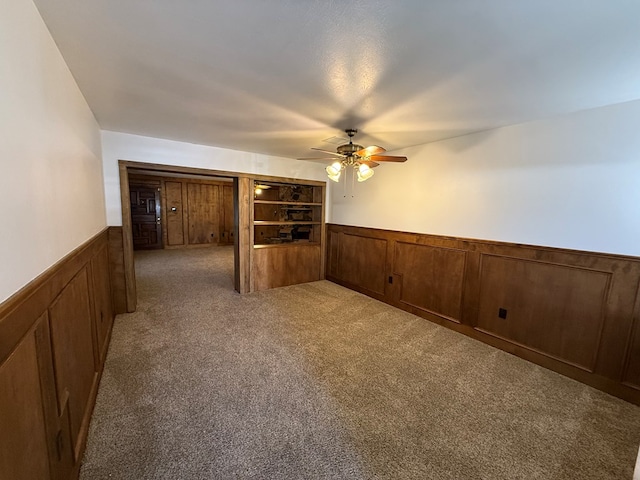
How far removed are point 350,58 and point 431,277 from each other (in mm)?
2758

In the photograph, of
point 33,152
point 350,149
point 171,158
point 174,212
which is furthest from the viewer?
point 174,212

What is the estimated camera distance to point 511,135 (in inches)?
107

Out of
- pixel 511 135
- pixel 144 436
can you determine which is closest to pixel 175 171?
pixel 144 436

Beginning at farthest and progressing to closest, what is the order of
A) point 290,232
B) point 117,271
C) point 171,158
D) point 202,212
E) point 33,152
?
point 202,212, point 290,232, point 171,158, point 117,271, point 33,152

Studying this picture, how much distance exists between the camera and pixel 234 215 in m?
4.19

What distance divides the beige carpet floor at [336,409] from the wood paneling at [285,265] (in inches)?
51.7

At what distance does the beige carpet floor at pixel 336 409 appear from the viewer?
152 cm

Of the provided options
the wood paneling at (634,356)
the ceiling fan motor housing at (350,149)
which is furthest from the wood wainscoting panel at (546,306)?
the ceiling fan motor housing at (350,149)

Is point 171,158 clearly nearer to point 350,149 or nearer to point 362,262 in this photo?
point 350,149

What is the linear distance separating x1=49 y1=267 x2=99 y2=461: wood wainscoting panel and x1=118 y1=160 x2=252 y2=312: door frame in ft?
5.34

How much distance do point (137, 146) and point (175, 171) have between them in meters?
0.50

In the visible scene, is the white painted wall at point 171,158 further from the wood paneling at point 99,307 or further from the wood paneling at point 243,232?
the wood paneling at point 99,307

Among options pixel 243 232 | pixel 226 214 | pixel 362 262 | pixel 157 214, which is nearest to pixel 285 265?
pixel 243 232

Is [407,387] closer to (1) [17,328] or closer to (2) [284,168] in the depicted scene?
(1) [17,328]
